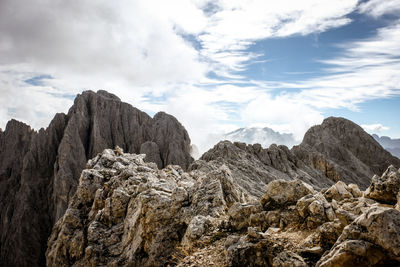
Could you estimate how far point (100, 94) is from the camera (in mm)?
99562

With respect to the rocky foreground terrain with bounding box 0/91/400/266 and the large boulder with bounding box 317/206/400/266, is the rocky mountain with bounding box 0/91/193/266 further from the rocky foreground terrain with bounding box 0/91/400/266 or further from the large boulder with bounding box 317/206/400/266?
the large boulder with bounding box 317/206/400/266

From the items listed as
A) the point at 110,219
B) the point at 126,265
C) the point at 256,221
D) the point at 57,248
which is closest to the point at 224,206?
the point at 256,221

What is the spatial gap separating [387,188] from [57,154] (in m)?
88.4

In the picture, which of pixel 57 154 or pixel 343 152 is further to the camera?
pixel 343 152

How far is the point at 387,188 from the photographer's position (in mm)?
10594

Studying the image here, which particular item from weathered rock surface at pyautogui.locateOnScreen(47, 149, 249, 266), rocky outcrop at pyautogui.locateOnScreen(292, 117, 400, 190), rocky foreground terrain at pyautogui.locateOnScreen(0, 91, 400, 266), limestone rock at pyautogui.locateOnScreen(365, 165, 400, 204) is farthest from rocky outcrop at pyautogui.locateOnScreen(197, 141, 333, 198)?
limestone rock at pyautogui.locateOnScreen(365, 165, 400, 204)

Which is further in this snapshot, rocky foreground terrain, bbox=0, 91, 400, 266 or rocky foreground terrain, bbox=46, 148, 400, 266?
rocky foreground terrain, bbox=0, 91, 400, 266

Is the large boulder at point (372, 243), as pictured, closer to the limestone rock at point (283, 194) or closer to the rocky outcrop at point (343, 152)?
the limestone rock at point (283, 194)

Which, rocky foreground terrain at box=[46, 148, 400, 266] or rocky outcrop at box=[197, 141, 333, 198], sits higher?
rocky outcrop at box=[197, 141, 333, 198]

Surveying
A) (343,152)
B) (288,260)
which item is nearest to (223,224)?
(288,260)

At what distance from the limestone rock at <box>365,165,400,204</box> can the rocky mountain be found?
73.8 meters

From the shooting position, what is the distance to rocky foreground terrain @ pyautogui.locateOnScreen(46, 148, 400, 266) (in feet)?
22.7

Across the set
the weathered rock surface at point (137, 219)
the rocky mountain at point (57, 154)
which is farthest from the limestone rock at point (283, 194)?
the rocky mountain at point (57, 154)

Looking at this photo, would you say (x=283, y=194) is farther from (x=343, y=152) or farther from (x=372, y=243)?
(x=343, y=152)
